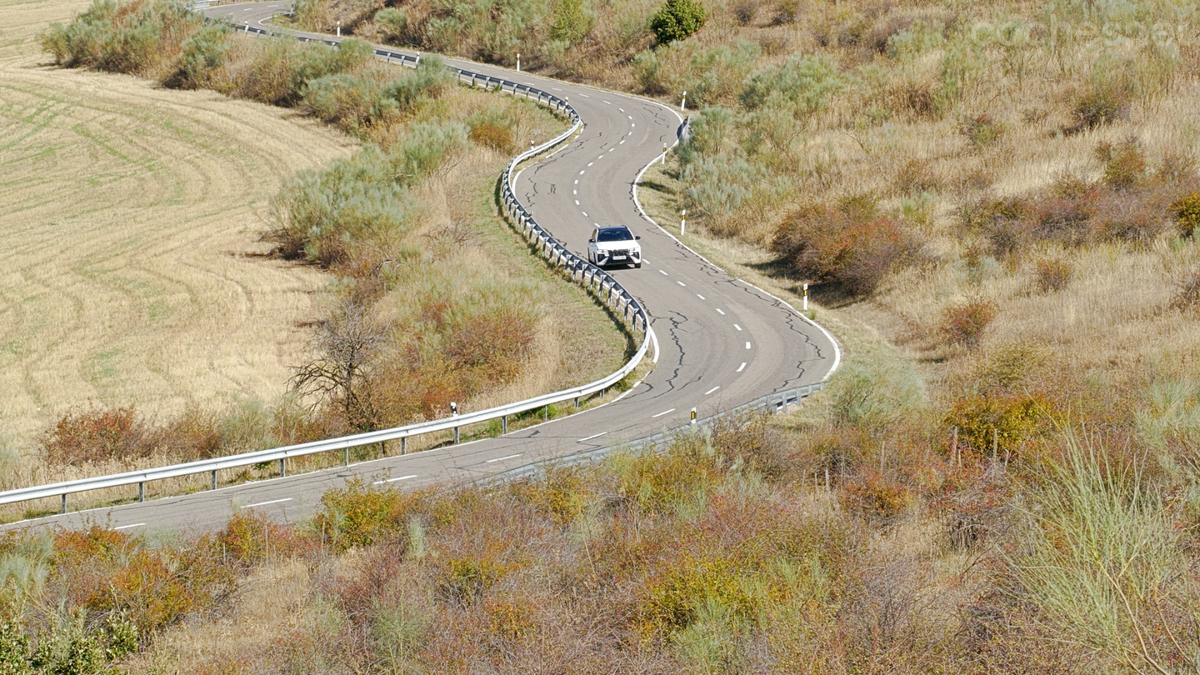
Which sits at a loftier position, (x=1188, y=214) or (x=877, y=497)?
(x=1188, y=214)

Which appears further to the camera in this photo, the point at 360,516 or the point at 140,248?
the point at 140,248

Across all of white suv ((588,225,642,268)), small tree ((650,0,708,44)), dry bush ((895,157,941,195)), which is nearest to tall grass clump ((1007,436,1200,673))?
white suv ((588,225,642,268))

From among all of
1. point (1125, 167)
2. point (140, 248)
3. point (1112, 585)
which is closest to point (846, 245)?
point (1125, 167)

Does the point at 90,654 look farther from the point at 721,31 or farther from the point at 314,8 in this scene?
the point at 314,8

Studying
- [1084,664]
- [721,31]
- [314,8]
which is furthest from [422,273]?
[314,8]

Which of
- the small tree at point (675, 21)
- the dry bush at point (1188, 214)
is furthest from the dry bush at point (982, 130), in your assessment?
the small tree at point (675, 21)

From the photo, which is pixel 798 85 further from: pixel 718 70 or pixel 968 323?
pixel 968 323
